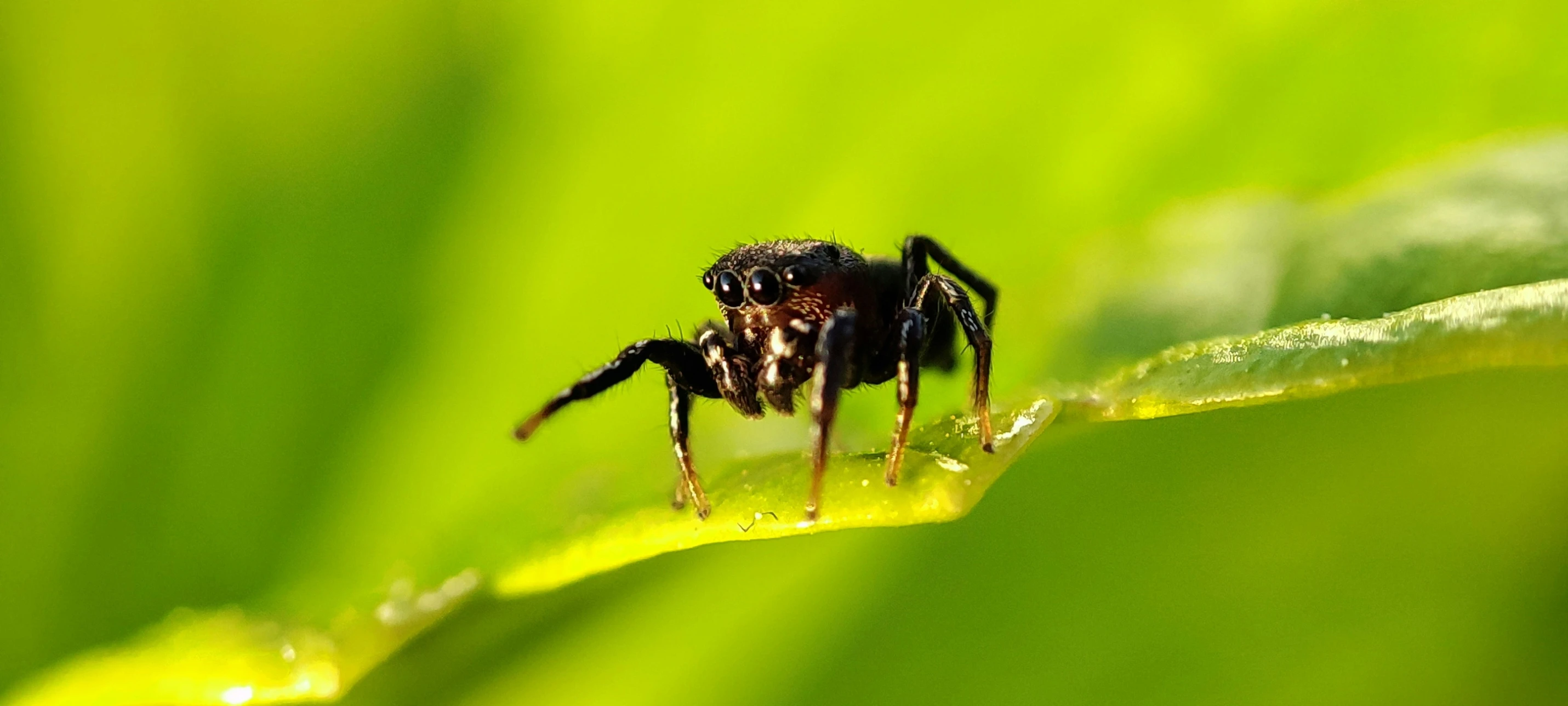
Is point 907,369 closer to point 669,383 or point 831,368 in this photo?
point 831,368

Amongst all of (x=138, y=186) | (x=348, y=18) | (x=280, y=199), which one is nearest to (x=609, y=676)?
(x=280, y=199)

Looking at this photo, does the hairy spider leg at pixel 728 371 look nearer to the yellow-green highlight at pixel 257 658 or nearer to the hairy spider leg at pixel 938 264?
the hairy spider leg at pixel 938 264

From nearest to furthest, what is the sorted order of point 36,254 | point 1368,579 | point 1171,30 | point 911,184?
1. point 1368,579
2. point 1171,30
3. point 36,254
4. point 911,184

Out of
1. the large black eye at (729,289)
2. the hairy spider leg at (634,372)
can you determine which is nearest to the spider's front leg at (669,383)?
the hairy spider leg at (634,372)

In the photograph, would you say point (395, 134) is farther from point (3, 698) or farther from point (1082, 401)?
point (1082, 401)

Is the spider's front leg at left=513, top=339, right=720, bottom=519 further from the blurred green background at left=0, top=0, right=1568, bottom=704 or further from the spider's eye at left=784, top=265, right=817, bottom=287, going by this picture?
the spider's eye at left=784, top=265, right=817, bottom=287

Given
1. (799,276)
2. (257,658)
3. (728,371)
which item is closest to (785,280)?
(799,276)
